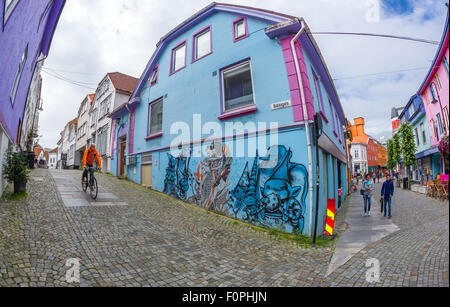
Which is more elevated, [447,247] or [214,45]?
[214,45]

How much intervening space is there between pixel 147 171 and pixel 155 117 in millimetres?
3078

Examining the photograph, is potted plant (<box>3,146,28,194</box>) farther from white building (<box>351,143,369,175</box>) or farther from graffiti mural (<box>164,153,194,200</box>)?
white building (<box>351,143,369,175</box>)

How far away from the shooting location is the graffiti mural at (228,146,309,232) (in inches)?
238

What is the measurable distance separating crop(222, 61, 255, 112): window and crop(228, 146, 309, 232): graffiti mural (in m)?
2.29

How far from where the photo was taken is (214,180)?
8.20 metres

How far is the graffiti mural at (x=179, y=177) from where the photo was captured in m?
9.39

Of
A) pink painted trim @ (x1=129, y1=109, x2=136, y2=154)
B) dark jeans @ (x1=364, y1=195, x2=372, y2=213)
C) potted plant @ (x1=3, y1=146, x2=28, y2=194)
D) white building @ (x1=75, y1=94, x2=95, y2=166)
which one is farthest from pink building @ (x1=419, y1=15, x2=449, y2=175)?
white building @ (x1=75, y1=94, x2=95, y2=166)

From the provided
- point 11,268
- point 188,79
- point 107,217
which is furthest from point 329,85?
point 11,268

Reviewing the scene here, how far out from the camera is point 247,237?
564 centimetres

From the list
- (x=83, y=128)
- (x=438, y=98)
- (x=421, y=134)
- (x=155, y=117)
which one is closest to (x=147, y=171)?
(x=155, y=117)

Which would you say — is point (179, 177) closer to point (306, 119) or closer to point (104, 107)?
point (306, 119)

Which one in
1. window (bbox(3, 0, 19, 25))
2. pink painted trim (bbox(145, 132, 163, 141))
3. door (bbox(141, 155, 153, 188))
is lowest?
door (bbox(141, 155, 153, 188))

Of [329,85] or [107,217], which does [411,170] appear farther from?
[329,85]

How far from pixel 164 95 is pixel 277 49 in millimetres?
6466
